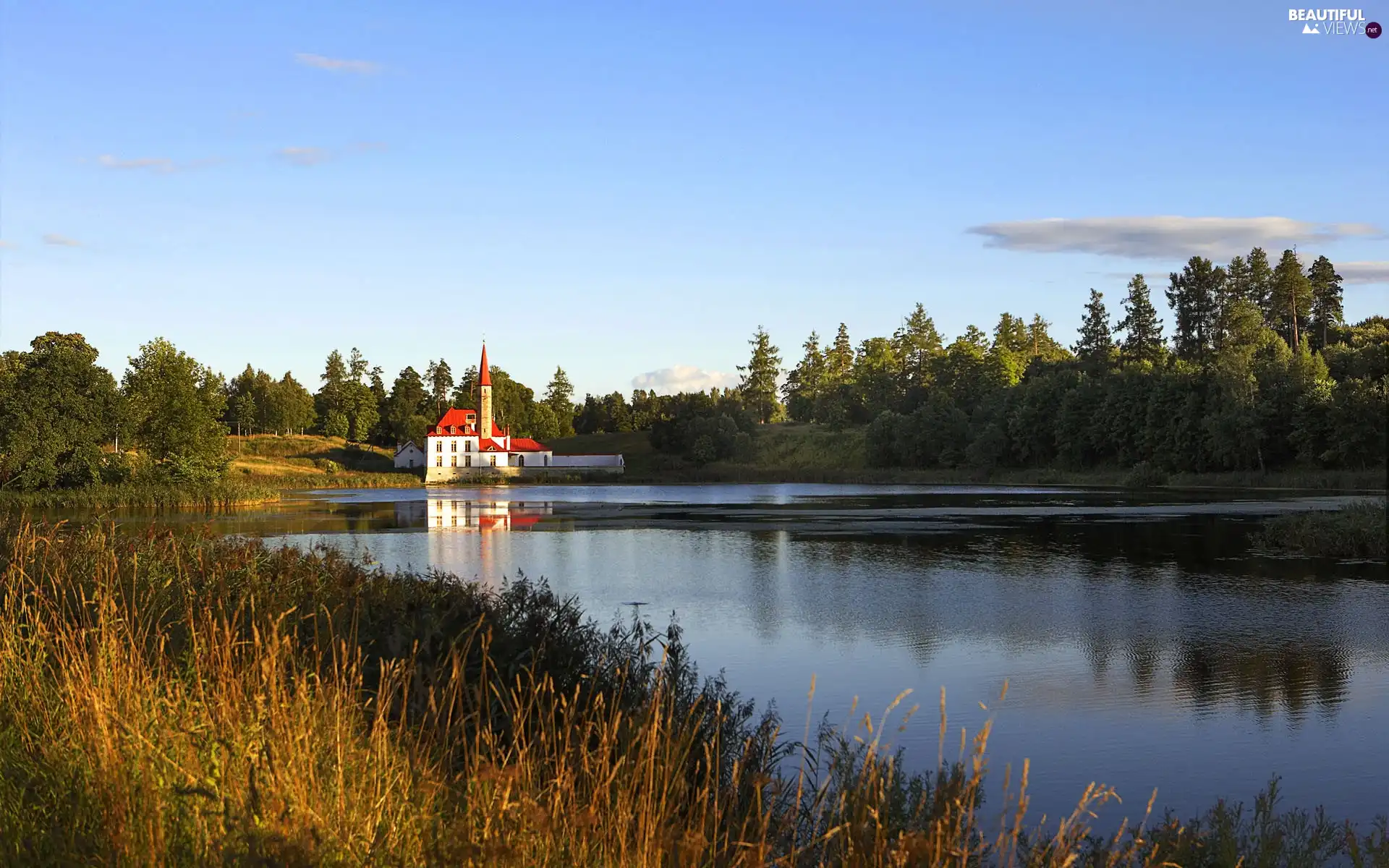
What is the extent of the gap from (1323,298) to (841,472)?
50.8m

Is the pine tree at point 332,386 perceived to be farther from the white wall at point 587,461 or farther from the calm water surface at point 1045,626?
the calm water surface at point 1045,626

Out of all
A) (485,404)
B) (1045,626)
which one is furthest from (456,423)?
(1045,626)

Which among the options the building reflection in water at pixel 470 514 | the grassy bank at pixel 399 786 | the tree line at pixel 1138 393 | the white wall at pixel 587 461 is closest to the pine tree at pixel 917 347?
the tree line at pixel 1138 393

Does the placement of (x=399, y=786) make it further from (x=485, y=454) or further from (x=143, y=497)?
(x=485, y=454)

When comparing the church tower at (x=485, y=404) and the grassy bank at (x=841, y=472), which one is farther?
the church tower at (x=485, y=404)

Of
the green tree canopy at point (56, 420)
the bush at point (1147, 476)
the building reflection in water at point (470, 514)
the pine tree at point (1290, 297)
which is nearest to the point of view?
the building reflection in water at point (470, 514)

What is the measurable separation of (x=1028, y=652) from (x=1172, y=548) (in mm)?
19802

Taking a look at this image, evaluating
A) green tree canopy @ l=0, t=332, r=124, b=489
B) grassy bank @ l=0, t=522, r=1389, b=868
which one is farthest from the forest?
grassy bank @ l=0, t=522, r=1389, b=868

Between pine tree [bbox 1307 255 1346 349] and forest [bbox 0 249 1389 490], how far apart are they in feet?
0.64

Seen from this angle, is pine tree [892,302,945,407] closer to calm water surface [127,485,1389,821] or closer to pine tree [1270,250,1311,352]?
pine tree [1270,250,1311,352]

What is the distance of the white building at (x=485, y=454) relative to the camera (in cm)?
13100

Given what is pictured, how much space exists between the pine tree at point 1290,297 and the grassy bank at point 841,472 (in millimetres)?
28107

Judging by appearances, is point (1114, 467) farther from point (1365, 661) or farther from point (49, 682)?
point (49, 682)

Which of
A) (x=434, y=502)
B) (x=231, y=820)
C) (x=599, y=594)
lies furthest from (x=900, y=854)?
(x=434, y=502)
